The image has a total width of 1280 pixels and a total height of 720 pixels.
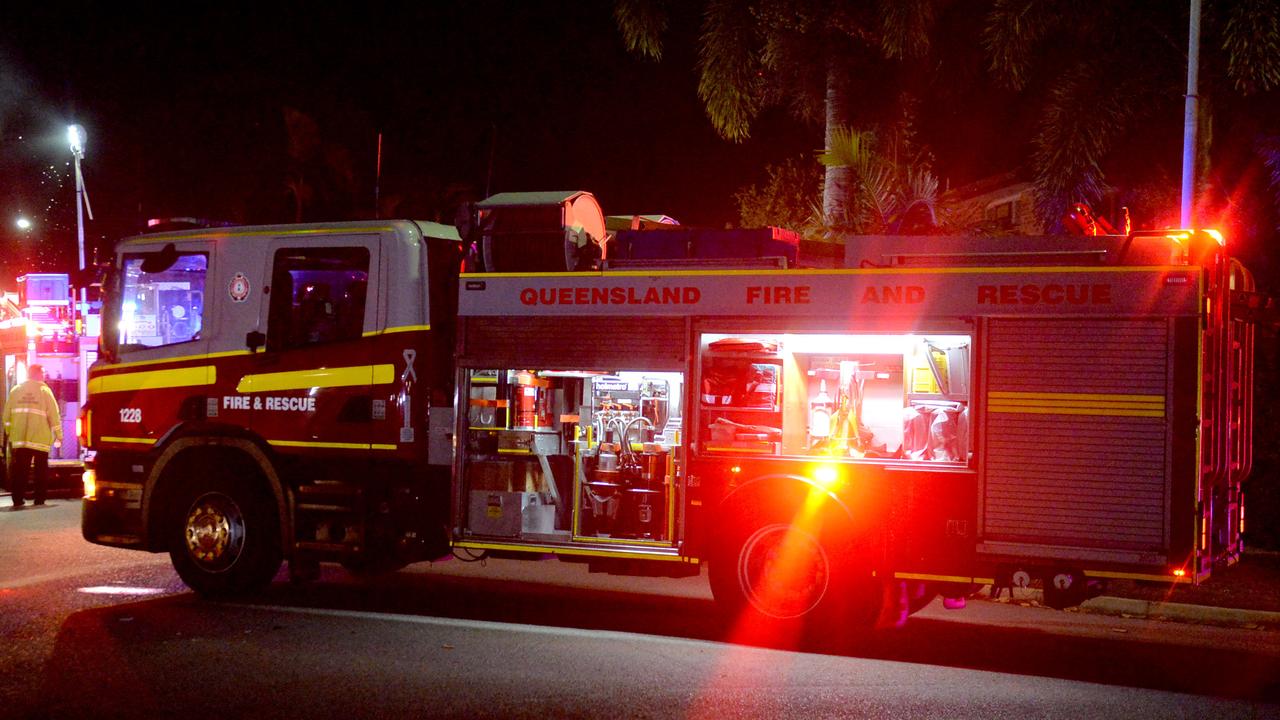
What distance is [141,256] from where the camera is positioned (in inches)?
356

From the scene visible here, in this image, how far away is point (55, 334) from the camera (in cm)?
2072

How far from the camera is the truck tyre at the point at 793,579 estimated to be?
7.42 metres

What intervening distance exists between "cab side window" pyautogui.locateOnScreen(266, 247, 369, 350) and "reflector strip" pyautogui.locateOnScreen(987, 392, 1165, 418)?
452 centimetres

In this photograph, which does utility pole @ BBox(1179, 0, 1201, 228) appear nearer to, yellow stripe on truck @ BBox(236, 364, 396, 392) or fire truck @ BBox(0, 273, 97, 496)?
yellow stripe on truck @ BBox(236, 364, 396, 392)

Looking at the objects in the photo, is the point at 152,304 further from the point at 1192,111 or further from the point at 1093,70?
the point at 1093,70

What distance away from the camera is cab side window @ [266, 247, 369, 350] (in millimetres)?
8508

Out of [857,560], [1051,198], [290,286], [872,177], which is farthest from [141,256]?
[1051,198]

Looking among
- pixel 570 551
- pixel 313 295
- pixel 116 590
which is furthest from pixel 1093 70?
pixel 116 590

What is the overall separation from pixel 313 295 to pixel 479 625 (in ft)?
8.97

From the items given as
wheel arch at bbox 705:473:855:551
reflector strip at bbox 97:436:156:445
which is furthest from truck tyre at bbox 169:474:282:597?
wheel arch at bbox 705:473:855:551

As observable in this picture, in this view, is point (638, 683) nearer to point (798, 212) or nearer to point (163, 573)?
point (163, 573)

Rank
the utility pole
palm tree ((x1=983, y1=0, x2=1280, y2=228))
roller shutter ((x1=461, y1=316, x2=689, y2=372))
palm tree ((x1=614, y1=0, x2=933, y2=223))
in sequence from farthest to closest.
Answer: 1. palm tree ((x1=614, y1=0, x2=933, y2=223))
2. palm tree ((x1=983, y1=0, x2=1280, y2=228))
3. the utility pole
4. roller shutter ((x1=461, y1=316, x2=689, y2=372))

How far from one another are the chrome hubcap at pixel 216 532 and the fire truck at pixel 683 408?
0.02m

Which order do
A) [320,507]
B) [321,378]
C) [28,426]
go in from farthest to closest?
[28,426]
[321,378]
[320,507]
